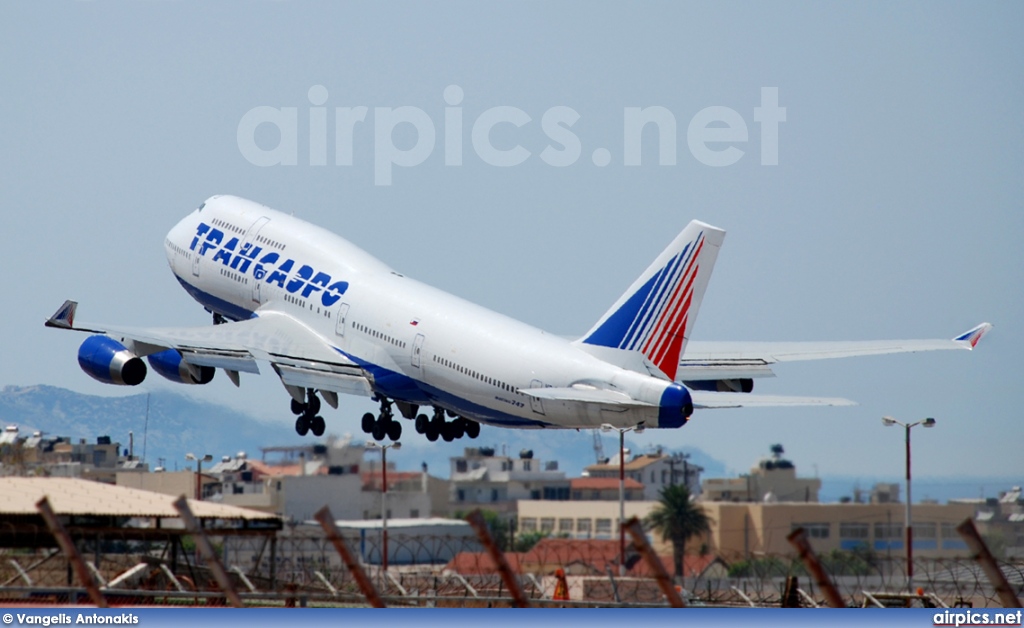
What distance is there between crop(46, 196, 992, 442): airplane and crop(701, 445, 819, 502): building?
4.32 m

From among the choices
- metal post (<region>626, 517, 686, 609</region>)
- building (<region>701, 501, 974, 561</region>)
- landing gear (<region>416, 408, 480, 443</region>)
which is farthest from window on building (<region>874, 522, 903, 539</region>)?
metal post (<region>626, 517, 686, 609</region>)

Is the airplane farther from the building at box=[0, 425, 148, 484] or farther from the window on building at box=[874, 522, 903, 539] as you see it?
the building at box=[0, 425, 148, 484]

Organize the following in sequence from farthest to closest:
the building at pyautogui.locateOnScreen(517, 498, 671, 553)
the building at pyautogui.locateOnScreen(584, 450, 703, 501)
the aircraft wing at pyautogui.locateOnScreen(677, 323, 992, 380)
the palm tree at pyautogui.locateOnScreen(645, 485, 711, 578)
A: the building at pyautogui.locateOnScreen(584, 450, 703, 501) → the aircraft wing at pyautogui.locateOnScreen(677, 323, 992, 380) → the building at pyautogui.locateOnScreen(517, 498, 671, 553) → the palm tree at pyautogui.locateOnScreen(645, 485, 711, 578)

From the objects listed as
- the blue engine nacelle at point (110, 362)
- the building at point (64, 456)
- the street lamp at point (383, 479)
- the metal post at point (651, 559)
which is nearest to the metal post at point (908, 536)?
the street lamp at point (383, 479)

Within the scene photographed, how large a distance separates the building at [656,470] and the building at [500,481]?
2609 mm

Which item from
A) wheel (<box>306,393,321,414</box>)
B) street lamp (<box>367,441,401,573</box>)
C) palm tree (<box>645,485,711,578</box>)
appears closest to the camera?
street lamp (<box>367,441,401,573</box>)

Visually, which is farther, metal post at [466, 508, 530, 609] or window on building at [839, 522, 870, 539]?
window on building at [839, 522, 870, 539]

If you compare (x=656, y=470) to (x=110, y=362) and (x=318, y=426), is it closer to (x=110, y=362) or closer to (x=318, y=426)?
(x=318, y=426)

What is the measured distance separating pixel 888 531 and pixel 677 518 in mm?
8007

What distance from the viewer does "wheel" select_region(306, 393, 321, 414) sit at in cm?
6109

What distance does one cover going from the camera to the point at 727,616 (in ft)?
87.1

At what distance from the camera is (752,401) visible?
1730 inches

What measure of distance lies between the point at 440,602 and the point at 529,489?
3025 centimetres

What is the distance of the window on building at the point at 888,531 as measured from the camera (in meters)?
51.1
